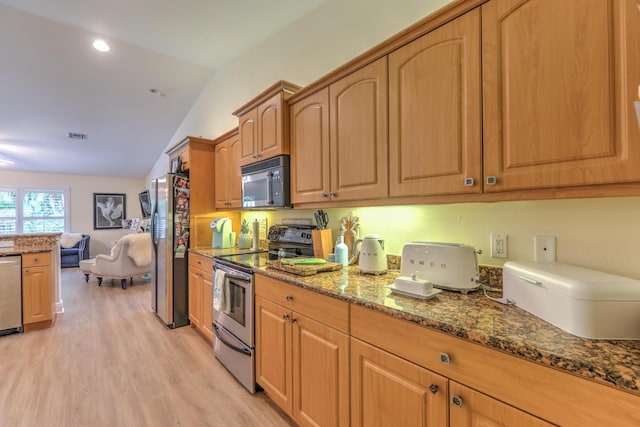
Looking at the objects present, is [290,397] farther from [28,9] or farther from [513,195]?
[28,9]

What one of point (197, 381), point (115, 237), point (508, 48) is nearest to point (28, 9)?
point (197, 381)

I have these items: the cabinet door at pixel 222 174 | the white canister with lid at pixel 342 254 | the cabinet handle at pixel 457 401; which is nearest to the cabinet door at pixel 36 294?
the cabinet door at pixel 222 174

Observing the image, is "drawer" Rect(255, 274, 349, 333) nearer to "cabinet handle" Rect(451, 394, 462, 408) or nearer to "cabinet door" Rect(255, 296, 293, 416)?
"cabinet door" Rect(255, 296, 293, 416)

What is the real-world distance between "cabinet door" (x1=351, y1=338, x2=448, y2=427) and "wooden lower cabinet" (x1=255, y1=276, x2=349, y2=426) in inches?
2.8

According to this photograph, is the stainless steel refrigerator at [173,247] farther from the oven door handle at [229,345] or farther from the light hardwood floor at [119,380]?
the oven door handle at [229,345]

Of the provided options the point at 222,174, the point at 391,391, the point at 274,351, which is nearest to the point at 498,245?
the point at 391,391

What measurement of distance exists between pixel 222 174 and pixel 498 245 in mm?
2788

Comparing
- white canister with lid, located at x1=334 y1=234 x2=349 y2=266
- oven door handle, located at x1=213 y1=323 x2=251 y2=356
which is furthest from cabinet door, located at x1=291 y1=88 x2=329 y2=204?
oven door handle, located at x1=213 y1=323 x2=251 y2=356

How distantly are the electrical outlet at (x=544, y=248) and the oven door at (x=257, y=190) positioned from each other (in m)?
1.69

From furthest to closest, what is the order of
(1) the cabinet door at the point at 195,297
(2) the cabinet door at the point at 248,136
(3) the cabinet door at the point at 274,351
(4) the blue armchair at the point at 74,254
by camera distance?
(4) the blue armchair at the point at 74,254 → (1) the cabinet door at the point at 195,297 → (2) the cabinet door at the point at 248,136 → (3) the cabinet door at the point at 274,351

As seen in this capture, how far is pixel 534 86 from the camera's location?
1.02m

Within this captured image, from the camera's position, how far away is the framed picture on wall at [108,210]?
7617mm

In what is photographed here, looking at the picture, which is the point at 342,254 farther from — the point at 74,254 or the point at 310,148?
the point at 74,254

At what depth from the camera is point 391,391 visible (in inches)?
43.5
